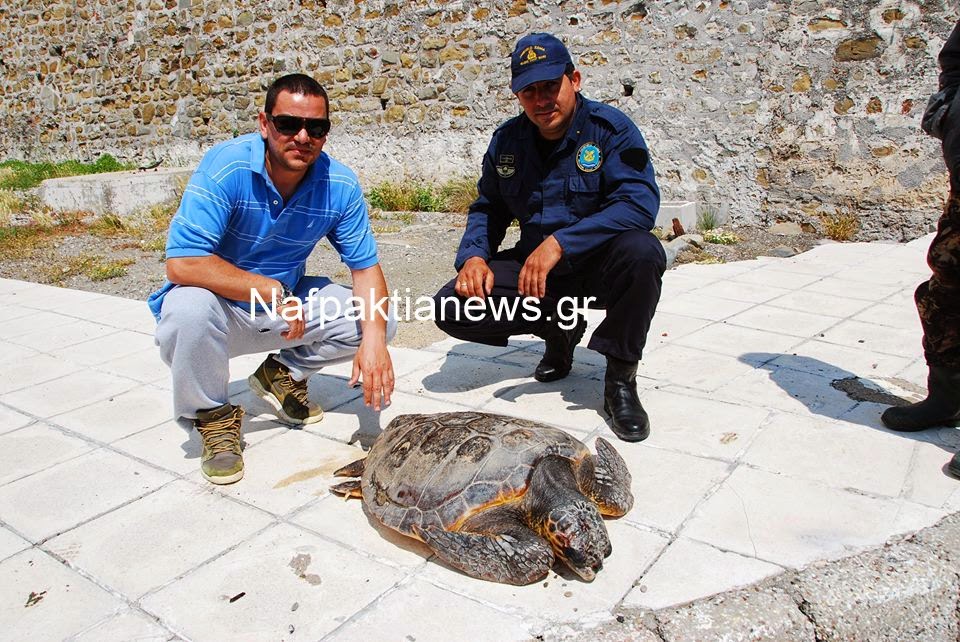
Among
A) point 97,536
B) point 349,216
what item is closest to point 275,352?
point 349,216

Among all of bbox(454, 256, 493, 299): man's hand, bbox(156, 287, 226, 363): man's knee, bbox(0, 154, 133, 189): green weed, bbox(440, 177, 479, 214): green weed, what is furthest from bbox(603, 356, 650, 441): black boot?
bbox(0, 154, 133, 189): green weed

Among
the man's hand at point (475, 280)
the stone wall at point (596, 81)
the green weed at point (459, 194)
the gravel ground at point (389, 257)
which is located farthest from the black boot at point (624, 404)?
the green weed at point (459, 194)

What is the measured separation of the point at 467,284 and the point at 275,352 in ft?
3.33

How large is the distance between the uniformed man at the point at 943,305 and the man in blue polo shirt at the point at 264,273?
2216 mm

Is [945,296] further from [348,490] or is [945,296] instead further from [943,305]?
[348,490]

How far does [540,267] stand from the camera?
10.5 feet

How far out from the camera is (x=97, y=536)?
2578 millimetres

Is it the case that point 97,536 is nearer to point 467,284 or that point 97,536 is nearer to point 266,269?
point 266,269

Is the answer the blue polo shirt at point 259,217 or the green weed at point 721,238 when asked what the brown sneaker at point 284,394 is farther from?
the green weed at point 721,238

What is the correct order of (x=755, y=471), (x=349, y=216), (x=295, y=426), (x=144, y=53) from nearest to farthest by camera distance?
(x=755, y=471)
(x=349, y=216)
(x=295, y=426)
(x=144, y=53)

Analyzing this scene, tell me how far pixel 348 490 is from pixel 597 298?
4.84 ft

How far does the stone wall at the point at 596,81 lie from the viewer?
698 centimetres

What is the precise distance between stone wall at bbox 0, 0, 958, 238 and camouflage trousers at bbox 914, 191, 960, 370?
14.9 ft

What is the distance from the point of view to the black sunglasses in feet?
9.21
